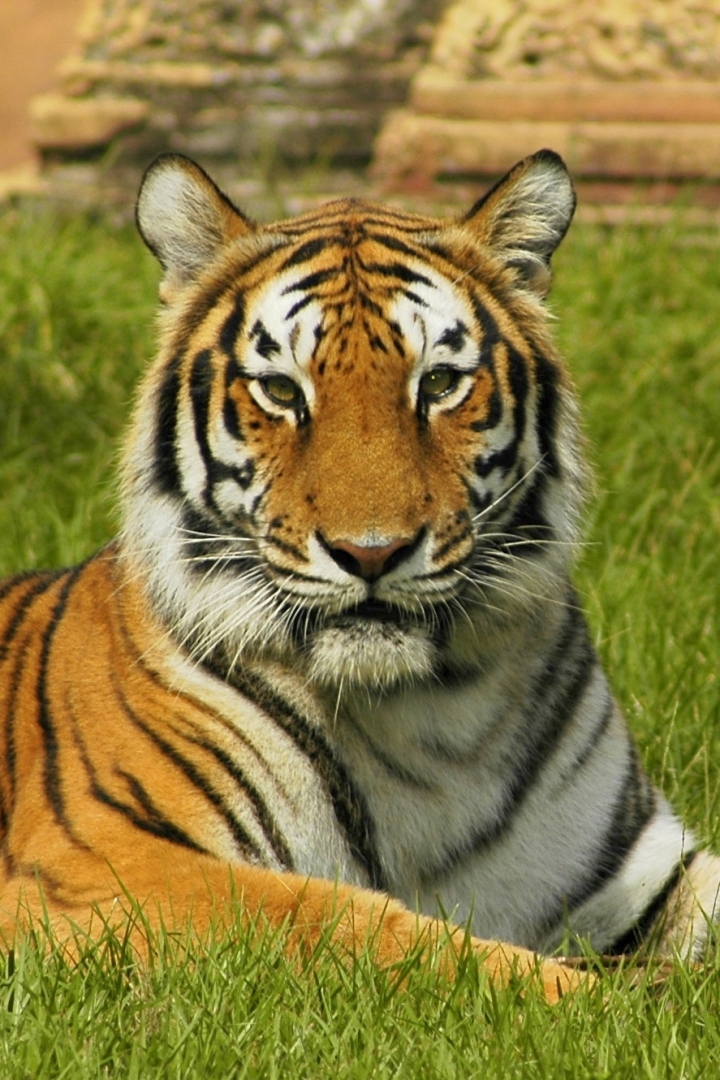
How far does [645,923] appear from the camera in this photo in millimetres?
2807

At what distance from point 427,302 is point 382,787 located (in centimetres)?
75

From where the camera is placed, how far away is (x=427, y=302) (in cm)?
265

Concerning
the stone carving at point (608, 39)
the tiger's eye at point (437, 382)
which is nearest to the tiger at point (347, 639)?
the tiger's eye at point (437, 382)

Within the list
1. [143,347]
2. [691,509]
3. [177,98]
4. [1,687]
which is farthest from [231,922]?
[177,98]

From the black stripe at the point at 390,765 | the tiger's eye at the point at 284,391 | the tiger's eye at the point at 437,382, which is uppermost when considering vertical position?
the tiger's eye at the point at 437,382

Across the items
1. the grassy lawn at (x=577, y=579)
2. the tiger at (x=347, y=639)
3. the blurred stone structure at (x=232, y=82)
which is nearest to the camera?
the grassy lawn at (x=577, y=579)

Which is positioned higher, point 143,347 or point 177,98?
point 177,98

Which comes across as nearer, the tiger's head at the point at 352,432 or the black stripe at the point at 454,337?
the tiger's head at the point at 352,432

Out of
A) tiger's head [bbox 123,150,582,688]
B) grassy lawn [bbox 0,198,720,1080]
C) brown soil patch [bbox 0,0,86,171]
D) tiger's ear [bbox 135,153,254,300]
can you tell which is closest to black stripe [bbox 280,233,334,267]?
tiger's head [bbox 123,150,582,688]

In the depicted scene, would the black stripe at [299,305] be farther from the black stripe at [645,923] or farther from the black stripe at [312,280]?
the black stripe at [645,923]

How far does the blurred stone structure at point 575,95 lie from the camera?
6293 millimetres

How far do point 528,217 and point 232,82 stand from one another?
4.57 metres

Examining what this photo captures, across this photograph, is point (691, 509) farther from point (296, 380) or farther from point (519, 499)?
point (296, 380)

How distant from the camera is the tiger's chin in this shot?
2.49m
